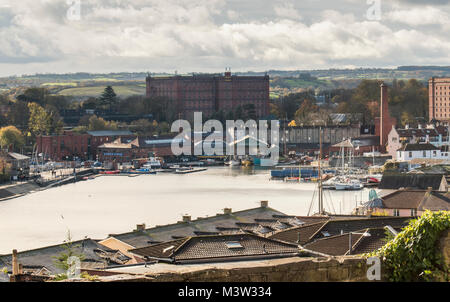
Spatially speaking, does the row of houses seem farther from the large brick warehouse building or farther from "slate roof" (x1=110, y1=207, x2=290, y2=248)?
the large brick warehouse building

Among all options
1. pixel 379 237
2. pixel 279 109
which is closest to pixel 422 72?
pixel 279 109

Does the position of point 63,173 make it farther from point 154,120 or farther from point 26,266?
point 26,266

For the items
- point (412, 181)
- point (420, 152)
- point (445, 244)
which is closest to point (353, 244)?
point (445, 244)

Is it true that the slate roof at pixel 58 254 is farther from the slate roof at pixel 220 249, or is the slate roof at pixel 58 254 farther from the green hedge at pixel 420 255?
the green hedge at pixel 420 255

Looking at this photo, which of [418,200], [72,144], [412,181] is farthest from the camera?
[72,144]

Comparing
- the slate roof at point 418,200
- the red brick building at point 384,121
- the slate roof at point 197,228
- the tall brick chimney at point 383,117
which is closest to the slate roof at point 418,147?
the red brick building at point 384,121

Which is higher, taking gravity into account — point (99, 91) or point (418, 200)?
point (99, 91)

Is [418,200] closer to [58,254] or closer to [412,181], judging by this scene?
[412,181]

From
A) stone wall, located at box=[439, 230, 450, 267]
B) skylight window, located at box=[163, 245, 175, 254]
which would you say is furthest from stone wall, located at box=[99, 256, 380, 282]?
skylight window, located at box=[163, 245, 175, 254]
